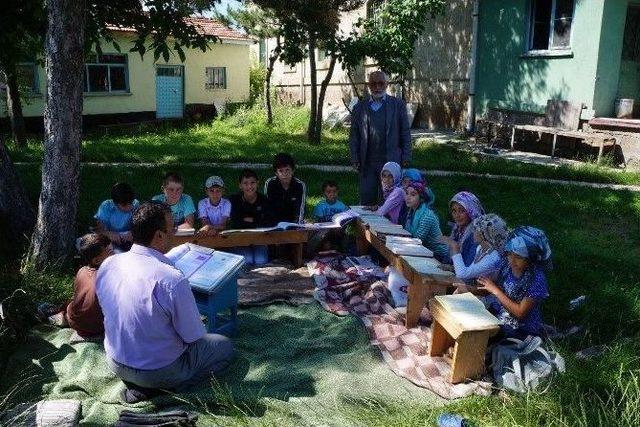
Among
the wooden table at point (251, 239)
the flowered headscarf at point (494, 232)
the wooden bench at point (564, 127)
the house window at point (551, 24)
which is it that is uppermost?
the house window at point (551, 24)

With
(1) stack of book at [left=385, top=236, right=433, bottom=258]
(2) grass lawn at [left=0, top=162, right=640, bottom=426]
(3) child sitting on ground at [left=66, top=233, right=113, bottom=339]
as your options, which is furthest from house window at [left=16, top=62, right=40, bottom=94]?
(1) stack of book at [left=385, top=236, right=433, bottom=258]

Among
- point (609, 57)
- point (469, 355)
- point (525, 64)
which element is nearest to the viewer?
point (469, 355)

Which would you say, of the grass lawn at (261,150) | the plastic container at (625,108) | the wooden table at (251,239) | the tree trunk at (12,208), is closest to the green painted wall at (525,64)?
the plastic container at (625,108)

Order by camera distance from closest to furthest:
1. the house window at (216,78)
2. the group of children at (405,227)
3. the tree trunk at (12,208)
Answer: the group of children at (405,227) → the tree trunk at (12,208) → the house window at (216,78)

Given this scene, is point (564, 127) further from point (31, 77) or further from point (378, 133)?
point (31, 77)

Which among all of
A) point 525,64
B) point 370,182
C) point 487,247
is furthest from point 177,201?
point 525,64

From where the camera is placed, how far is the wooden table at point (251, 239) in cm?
546

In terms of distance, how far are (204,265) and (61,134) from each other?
2144mm

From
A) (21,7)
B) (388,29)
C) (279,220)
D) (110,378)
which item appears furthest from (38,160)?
(110,378)

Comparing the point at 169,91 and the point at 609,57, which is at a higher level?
the point at 609,57

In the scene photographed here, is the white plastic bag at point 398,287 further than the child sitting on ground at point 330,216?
No

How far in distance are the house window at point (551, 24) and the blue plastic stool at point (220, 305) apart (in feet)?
33.3

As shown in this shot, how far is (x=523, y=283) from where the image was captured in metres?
3.78

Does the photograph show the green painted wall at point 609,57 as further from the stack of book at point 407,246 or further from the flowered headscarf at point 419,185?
the stack of book at point 407,246
